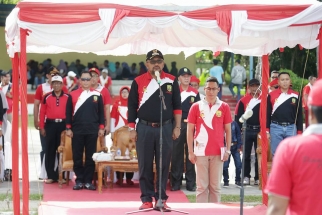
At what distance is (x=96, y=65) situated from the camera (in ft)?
120

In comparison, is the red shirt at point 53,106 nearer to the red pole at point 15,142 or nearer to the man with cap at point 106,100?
the man with cap at point 106,100

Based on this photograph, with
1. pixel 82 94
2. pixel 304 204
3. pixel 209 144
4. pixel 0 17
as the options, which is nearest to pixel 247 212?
pixel 209 144

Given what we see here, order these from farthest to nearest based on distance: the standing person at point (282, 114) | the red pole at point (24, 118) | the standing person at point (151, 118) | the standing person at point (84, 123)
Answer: the standing person at point (84, 123)
the standing person at point (282, 114)
the standing person at point (151, 118)
the red pole at point (24, 118)

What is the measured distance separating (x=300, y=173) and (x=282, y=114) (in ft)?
26.9

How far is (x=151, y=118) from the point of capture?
923 cm

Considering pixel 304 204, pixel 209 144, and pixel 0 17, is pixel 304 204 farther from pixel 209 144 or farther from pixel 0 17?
pixel 0 17

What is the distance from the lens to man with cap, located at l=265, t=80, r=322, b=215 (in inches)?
176

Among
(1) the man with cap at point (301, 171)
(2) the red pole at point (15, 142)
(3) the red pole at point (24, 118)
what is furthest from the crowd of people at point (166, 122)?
(1) the man with cap at point (301, 171)

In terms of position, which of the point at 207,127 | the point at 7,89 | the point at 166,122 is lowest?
the point at 207,127

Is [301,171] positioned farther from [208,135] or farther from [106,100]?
[106,100]

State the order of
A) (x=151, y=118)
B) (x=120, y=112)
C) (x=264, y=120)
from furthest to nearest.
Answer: (x=120, y=112) < (x=264, y=120) < (x=151, y=118)

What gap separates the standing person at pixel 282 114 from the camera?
495 inches

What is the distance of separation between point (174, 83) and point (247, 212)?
1.93 m

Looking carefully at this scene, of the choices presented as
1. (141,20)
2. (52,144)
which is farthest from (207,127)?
(52,144)
